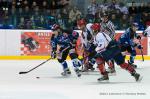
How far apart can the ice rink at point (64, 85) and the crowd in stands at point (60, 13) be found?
8.33 ft

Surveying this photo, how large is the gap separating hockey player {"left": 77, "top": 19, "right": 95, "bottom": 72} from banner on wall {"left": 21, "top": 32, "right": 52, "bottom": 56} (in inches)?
124

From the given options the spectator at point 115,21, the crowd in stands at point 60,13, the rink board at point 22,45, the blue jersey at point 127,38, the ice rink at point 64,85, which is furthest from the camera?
the spectator at point 115,21

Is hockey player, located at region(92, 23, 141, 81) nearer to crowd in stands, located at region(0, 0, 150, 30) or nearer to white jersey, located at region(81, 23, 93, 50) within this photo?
white jersey, located at region(81, 23, 93, 50)

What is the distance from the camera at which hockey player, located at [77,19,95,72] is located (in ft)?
32.6

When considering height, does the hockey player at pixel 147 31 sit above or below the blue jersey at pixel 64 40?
below

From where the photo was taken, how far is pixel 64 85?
28.1ft

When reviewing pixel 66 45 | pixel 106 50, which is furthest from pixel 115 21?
pixel 106 50

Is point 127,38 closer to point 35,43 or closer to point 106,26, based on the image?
point 106,26

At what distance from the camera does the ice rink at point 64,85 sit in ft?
24.3

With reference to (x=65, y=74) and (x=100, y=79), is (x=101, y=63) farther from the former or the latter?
(x=65, y=74)

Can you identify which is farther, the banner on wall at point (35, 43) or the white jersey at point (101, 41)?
the banner on wall at point (35, 43)

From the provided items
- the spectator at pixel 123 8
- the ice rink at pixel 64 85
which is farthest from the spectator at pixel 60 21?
the ice rink at pixel 64 85

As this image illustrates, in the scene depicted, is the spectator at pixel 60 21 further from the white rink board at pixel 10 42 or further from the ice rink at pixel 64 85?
the ice rink at pixel 64 85

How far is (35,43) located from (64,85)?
492cm
